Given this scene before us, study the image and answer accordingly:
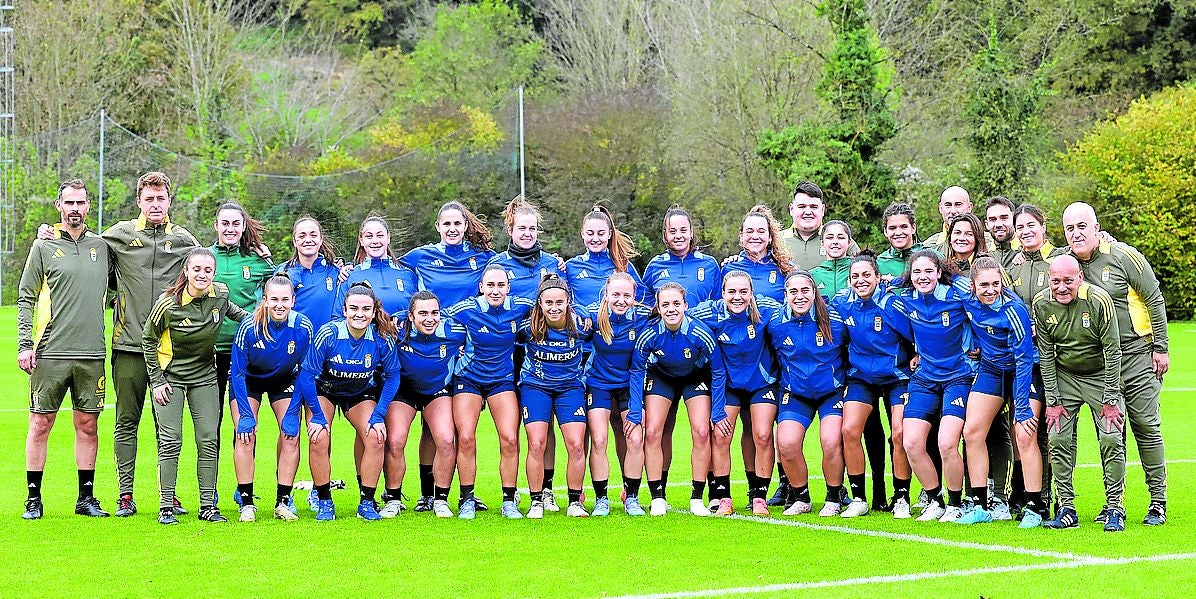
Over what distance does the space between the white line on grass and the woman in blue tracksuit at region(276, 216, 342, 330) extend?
11.5 feet

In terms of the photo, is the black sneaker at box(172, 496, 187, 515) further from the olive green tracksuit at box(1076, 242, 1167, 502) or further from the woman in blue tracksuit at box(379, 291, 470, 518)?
the olive green tracksuit at box(1076, 242, 1167, 502)

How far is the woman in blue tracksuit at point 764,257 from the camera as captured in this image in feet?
30.0

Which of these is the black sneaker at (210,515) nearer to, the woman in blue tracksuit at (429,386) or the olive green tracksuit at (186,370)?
the olive green tracksuit at (186,370)

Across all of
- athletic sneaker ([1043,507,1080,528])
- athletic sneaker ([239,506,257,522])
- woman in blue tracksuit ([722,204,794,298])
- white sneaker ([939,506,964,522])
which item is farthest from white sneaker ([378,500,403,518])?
athletic sneaker ([1043,507,1080,528])

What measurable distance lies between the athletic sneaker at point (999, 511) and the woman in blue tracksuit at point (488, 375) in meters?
2.86

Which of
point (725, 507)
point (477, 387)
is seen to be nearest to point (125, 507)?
point (477, 387)

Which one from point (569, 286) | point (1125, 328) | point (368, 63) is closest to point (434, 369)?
point (569, 286)

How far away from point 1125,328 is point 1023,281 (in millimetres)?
704

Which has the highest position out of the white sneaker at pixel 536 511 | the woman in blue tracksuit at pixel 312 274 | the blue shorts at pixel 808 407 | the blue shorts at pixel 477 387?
the woman in blue tracksuit at pixel 312 274

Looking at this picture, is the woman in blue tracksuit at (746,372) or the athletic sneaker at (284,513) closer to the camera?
the athletic sneaker at (284,513)

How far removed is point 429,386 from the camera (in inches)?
347

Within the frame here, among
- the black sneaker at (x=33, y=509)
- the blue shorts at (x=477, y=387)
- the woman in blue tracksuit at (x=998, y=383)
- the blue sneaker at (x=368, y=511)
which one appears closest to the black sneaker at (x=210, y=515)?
the blue sneaker at (x=368, y=511)

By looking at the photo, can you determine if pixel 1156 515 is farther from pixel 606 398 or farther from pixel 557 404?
pixel 557 404

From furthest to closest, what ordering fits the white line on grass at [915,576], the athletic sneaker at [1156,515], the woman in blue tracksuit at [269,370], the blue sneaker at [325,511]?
the blue sneaker at [325,511] → the woman in blue tracksuit at [269,370] → the athletic sneaker at [1156,515] → the white line on grass at [915,576]
